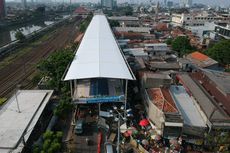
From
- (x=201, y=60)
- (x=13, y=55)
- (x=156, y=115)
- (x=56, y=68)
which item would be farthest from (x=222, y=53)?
(x=13, y=55)

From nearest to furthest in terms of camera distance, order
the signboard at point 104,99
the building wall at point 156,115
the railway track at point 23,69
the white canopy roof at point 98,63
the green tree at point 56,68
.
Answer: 1. the building wall at point 156,115
2. the signboard at point 104,99
3. the white canopy roof at point 98,63
4. the green tree at point 56,68
5. the railway track at point 23,69

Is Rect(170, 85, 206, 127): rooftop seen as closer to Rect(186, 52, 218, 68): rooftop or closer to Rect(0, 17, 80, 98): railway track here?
Rect(186, 52, 218, 68): rooftop

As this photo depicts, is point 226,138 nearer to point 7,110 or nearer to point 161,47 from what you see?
point 7,110

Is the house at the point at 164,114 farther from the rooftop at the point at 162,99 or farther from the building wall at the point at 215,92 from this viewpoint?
the building wall at the point at 215,92

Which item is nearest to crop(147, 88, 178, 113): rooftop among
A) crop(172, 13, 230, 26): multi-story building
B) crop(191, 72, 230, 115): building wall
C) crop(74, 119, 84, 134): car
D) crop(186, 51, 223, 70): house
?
crop(191, 72, 230, 115): building wall

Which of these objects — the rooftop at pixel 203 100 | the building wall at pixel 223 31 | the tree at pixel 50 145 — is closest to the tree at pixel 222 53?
the rooftop at pixel 203 100

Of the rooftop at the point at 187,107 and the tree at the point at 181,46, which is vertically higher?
the tree at the point at 181,46

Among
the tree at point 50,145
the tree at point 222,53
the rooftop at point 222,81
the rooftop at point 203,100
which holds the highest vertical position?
the tree at point 222,53

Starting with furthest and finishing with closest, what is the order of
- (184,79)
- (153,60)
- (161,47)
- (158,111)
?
1. (161,47)
2. (153,60)
3. (184,79)
4. (158,111)

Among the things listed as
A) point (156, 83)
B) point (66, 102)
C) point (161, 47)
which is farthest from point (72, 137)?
point (161, 47)
